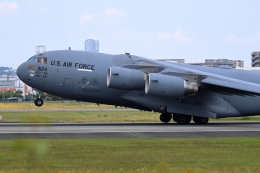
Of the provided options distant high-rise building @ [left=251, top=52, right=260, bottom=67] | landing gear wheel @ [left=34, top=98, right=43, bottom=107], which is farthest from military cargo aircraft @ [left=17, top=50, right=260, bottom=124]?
distant high-rise building @ [left=251, top=52, right=260, bottom=67]

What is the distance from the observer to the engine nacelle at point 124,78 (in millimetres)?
21766

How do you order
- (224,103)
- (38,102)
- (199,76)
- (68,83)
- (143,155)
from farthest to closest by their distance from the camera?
(224,103)
(38,102)
(68,83)
(199,76)
(143,155)

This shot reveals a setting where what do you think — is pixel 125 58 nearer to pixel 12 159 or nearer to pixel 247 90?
pixel 247 90

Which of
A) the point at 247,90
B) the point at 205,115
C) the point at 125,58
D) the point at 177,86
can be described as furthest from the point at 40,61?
the point at 247,90

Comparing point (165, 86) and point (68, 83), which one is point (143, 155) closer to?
point (165, 86)

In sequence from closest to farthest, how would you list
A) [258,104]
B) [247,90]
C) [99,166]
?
[99,166] < [247,90] < [258,104]

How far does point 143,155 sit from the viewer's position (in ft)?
36.7

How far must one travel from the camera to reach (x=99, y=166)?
30.7ft

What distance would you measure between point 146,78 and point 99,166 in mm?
13081

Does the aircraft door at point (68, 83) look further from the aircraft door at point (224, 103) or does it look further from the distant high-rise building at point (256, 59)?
the distant high-rise building at point (256, 59)

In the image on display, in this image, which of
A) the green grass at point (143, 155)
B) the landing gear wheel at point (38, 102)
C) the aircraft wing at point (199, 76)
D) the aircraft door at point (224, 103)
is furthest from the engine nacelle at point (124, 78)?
the green grass at point (143, 155)

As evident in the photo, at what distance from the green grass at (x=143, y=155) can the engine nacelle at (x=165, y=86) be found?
683 cm

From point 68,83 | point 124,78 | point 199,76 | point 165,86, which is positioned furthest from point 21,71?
point 199,76

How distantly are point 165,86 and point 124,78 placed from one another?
2.43m
